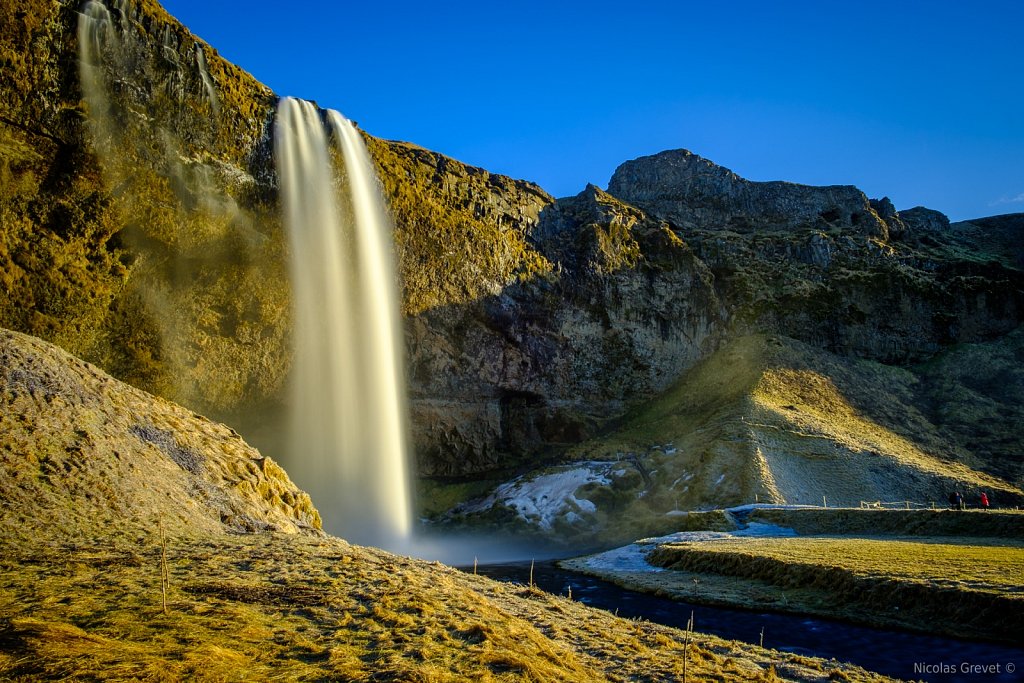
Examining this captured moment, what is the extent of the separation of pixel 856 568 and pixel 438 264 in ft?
162

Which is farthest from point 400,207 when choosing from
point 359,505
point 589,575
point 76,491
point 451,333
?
point 76,491

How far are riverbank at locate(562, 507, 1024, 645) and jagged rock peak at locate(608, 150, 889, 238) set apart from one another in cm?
7790

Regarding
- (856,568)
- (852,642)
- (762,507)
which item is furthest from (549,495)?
(852,642)

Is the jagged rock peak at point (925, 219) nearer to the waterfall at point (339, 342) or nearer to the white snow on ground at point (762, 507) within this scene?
the white snow on ground at point (762, 507)

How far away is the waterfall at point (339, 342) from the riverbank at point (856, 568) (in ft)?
72.8

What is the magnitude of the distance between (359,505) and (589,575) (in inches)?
1031

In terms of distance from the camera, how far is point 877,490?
53.6 meters

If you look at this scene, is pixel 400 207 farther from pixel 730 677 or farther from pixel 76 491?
pixel 730 677

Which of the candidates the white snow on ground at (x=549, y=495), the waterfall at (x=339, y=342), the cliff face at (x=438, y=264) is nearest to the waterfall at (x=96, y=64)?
the cliff face at (x=438, y=264)

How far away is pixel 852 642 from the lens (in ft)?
63.9

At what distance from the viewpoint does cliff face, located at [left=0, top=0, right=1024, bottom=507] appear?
144 ft

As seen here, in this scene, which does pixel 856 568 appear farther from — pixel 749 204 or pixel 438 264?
pixel 749 204

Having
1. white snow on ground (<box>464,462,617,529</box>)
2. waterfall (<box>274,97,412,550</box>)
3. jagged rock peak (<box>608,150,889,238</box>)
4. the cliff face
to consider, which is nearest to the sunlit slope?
white snow on ground (<box>464,462,617,529</box>)

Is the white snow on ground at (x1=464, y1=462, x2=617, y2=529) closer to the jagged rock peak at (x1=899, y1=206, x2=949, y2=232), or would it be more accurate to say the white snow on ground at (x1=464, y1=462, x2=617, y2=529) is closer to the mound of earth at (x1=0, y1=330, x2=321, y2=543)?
the mound of earth at (x1=0, y1=330, x2=321, y2=543)
